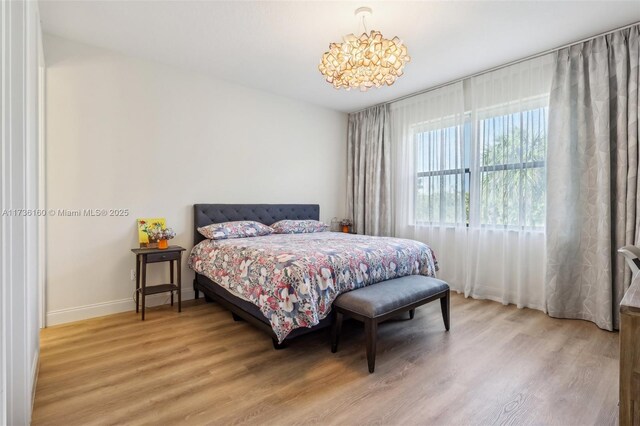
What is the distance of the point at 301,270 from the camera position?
2.25 metres

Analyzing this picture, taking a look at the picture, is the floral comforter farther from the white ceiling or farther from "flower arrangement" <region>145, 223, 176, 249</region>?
the white ceiling

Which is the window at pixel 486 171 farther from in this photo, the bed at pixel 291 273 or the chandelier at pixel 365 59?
the chandelier at pixel 365 59

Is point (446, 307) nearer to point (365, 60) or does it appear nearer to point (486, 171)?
point (486, 171)

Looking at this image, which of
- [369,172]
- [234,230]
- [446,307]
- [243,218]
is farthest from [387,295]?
[369,172]

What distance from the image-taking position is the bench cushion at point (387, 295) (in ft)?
7.18

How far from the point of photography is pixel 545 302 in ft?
10.5

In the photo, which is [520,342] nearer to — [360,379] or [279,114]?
[360,379]

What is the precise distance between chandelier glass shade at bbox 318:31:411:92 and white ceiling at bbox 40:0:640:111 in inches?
14.5

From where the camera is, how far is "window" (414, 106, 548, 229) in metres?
3.34

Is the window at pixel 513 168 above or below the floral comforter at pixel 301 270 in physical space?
above

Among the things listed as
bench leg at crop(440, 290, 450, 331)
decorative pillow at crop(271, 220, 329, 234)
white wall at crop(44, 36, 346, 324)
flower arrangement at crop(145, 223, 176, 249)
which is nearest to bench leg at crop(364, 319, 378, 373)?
bench leg at crop(440, 290, 450, 331)

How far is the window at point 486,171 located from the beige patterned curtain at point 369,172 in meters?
0.51

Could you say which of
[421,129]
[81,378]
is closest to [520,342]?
[421,129]

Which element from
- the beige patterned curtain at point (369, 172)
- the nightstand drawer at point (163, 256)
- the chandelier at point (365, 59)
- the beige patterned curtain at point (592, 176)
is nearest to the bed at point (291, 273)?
the nightstand drawer at point (163, 256)
